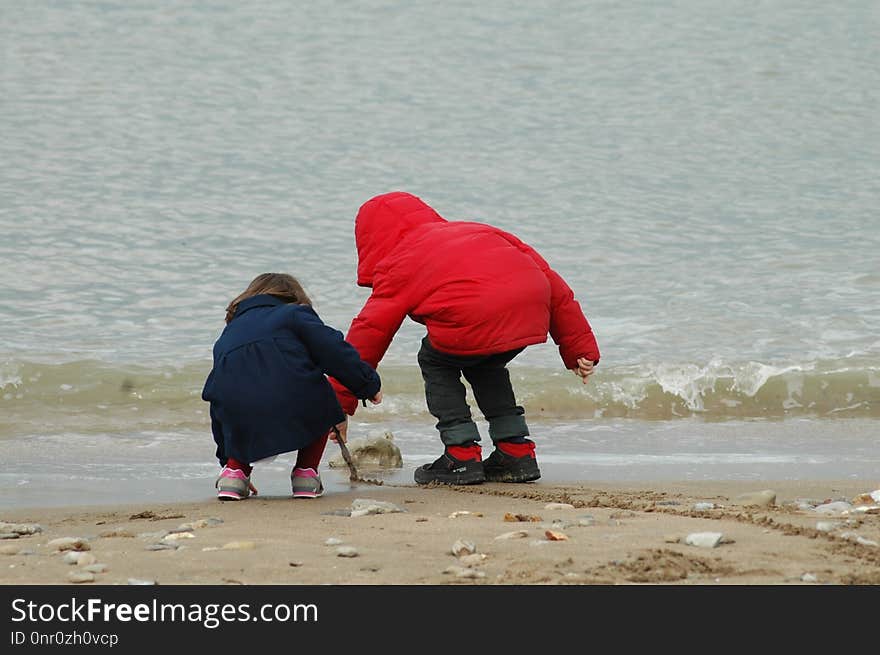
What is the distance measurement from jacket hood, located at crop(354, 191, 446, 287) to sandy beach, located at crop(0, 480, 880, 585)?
86 centimetres

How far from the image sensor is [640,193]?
44.6 feet

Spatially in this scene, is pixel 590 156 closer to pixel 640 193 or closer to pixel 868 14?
pixel 640 193

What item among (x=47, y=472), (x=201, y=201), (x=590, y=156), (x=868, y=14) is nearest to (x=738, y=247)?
(x=590, y=156)

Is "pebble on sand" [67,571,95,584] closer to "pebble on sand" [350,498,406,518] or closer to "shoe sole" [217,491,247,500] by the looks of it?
"pebble on sand" [350,498,406,518]

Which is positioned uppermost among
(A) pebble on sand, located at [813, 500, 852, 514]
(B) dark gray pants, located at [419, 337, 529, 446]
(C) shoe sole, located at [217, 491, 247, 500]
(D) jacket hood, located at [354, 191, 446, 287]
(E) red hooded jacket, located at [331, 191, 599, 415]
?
(D) jacket hood, located at [354, 191, 446, 287]

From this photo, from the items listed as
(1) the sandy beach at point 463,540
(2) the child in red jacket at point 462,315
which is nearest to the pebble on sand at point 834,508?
(1) the sandy beach at point 463,540

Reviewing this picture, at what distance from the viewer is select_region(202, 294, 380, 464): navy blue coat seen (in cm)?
439

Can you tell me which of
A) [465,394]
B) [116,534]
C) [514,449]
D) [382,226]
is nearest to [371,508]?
[116,534]

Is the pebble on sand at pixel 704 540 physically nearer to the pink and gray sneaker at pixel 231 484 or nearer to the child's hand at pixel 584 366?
the child's hand at pixel 584 366

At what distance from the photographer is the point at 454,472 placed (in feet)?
16.1

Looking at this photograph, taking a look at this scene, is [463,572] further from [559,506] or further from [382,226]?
[382,226]

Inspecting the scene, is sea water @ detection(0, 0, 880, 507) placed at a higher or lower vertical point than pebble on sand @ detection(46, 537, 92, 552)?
higher

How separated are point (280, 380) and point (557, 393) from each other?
323 cm

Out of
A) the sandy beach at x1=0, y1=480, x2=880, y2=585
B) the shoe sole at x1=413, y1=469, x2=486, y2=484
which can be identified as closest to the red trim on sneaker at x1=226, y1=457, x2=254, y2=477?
the sandy beach at x1=0, y1=480, x2=880, y2=585
